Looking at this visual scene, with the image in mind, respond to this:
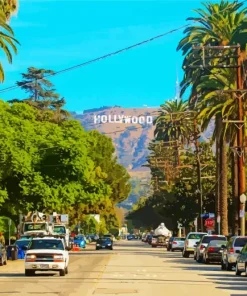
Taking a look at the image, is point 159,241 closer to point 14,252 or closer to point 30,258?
point 14,252

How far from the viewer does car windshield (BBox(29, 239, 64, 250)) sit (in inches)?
1414

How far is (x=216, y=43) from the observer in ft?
221

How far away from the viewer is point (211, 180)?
348ft

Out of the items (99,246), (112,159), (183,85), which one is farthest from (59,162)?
(112,159)

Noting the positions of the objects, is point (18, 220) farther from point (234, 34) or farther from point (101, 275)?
point (101, 275)

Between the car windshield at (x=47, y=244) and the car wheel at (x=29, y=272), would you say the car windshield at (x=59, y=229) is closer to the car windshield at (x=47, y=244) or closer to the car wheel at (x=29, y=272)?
the car wheel at (x=29, y=272)

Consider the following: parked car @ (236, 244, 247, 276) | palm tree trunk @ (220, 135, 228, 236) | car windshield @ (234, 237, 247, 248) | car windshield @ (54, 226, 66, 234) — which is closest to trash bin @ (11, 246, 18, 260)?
palm tree trunk @ (220, 135, 228, 236)

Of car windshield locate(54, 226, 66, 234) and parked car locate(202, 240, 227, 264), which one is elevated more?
car windshield locate(54, 226, 66, 234)

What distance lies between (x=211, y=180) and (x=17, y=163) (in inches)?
1893

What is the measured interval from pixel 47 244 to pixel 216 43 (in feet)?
116

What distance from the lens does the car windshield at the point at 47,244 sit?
118 feet

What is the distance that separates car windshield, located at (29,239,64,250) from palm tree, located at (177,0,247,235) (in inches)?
970

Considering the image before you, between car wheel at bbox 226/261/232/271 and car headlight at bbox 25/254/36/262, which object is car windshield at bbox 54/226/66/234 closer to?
car wheel at bbox 226/261/232/271

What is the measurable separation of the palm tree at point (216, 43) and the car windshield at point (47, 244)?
24.6 metres
